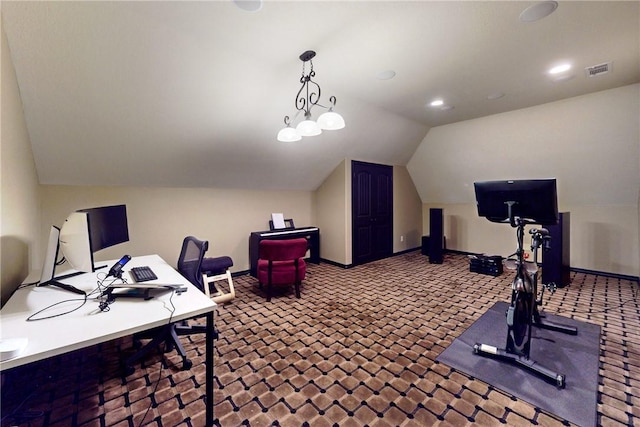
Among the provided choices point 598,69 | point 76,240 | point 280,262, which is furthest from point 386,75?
point 76,240

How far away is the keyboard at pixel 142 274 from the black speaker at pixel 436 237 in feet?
16.5

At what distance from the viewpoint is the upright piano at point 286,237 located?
4.63m

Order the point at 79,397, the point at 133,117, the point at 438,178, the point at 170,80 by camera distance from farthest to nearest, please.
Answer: the point at 438,178, the point at 133,117, the point at 170,80, the point at 79,397

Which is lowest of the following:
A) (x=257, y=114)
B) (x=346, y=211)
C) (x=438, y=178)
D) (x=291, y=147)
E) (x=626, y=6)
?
(x=346, y=211)

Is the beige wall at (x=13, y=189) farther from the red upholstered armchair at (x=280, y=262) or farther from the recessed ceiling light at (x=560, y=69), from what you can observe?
the recessed ceiling light at (x=560, y=69)

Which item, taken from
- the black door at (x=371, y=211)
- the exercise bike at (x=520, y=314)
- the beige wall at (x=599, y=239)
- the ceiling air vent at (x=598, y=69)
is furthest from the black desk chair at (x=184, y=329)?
the beige wall at (x=599, y=239)

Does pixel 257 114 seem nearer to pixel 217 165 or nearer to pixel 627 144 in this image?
pixel 217 165

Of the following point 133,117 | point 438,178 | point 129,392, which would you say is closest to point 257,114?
point 133,117

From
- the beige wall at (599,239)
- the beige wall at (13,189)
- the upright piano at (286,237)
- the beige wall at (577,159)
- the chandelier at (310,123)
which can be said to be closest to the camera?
the beige wall at (13,189)

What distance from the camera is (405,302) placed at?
350cm

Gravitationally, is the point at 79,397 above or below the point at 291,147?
below

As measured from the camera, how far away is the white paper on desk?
5.06 metres

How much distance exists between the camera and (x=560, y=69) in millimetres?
2945

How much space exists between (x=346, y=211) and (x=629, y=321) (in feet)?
12.7
